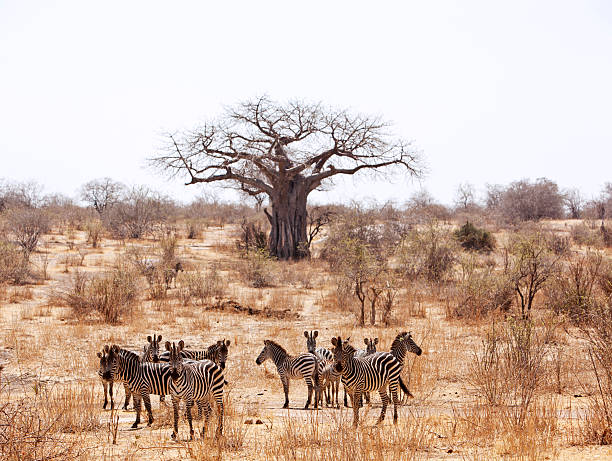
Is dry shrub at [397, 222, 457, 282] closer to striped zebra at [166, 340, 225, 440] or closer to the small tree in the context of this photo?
the small tree

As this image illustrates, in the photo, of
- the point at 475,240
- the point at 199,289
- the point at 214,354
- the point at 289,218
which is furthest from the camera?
the point at 289,218

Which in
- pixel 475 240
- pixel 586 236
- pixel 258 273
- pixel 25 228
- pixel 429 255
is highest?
pixel 25 228

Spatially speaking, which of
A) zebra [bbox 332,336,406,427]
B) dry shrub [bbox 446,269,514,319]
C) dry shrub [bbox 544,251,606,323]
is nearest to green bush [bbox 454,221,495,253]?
dry shrub [bbox 544,251,606,323]

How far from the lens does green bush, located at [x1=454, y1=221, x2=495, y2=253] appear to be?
94.0 ft

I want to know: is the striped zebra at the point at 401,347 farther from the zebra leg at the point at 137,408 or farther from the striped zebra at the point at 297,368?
the zebra leg at the point at 137,408

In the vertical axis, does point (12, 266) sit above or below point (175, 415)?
above

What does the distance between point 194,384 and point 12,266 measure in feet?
49.6

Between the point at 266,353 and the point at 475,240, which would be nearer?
the point at 266,353

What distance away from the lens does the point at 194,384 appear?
22.1 feet

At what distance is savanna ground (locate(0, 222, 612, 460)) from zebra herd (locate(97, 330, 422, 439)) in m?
0.30

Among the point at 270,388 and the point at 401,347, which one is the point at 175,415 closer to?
the point at 270,388

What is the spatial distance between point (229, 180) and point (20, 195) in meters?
22.8

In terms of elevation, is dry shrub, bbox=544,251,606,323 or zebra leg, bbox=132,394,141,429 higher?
dry shrub, bbox=544,251,606,323

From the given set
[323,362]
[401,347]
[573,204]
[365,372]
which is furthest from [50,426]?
[573,204]
